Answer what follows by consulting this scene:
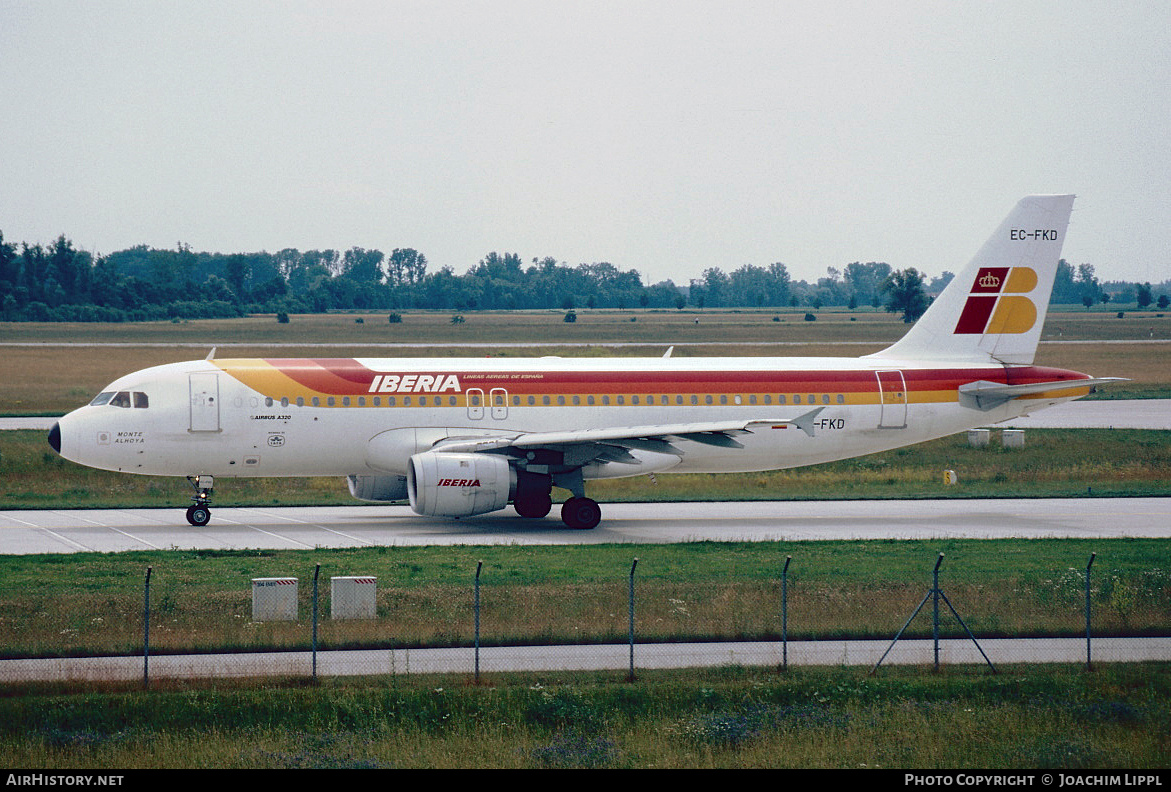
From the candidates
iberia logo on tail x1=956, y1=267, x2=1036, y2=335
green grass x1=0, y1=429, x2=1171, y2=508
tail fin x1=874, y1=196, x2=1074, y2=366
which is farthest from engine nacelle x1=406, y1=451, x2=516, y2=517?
iberia logo on tail x1=956, y1=267, x2=1036, y2=335

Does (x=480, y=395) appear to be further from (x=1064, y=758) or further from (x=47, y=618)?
(x=1064, y=758)

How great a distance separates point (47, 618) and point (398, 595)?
19.6 feet

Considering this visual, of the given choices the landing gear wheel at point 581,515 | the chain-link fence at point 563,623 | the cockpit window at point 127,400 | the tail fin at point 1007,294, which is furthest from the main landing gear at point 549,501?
the tail fin at point 1007,294

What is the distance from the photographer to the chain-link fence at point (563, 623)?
20.0 m

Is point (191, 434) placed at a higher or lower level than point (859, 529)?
higher

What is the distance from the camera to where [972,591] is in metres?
24.2

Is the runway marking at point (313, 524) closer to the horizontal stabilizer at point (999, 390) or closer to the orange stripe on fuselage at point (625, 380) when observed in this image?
the orange stripe on fuselage at point (625, 380)

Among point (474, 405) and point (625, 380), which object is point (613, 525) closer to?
point (625, 380)

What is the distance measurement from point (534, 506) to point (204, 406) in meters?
9.07

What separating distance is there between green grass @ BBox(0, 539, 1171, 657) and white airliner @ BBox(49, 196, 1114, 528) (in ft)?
17.6

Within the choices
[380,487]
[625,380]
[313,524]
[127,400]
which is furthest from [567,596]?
[127,400]

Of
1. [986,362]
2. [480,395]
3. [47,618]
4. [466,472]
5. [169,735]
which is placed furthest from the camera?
[986,362]

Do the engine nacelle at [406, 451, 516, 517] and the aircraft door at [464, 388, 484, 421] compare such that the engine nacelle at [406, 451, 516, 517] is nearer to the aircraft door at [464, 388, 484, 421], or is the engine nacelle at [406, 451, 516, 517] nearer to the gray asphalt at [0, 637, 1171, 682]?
the aircraft door at [464, 388, 484, 421]
